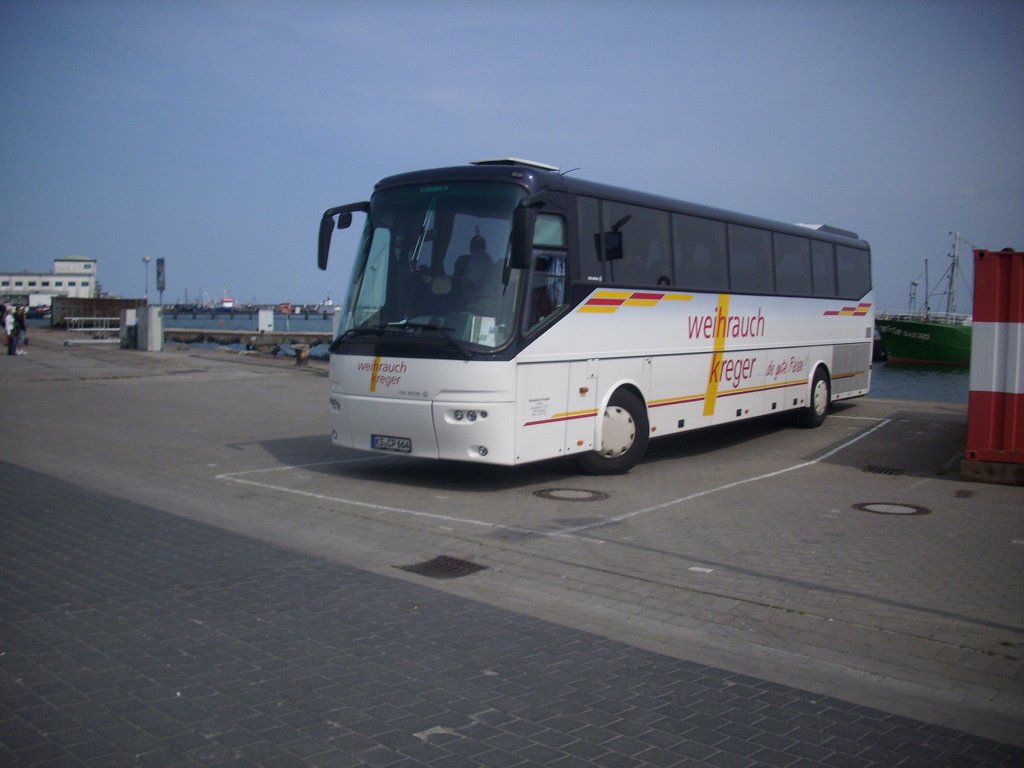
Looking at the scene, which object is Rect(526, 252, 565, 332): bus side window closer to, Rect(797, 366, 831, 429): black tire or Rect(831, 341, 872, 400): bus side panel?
Rect(797, 366, 831, 429): black tire

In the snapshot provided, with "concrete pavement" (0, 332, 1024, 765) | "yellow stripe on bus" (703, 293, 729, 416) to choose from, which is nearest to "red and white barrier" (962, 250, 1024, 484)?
"concrete pavement" (0, 332, 1024, 765)

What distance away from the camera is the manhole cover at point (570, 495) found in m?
11.3

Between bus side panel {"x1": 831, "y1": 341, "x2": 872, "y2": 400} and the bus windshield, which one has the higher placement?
the bus windshield

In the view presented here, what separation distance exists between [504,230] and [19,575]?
239 inches

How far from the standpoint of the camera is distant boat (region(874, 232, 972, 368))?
5038cm

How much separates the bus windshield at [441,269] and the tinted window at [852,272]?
11025 mm

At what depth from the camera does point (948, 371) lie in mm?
49688

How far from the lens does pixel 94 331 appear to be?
41.9 meters

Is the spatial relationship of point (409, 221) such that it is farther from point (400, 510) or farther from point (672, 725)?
point (672, 725)

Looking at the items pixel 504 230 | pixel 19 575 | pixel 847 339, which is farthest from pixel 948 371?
pixel 19 575

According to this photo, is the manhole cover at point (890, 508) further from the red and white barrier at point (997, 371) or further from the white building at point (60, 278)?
the white building at point (60, 278)

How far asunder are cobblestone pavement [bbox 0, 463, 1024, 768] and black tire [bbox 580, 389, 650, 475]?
18.3ft

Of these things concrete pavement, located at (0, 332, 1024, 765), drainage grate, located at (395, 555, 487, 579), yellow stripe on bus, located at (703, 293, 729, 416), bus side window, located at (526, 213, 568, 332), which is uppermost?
bus side window, located at (526, 213, 568, 332)

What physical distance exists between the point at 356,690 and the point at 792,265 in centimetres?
1450
